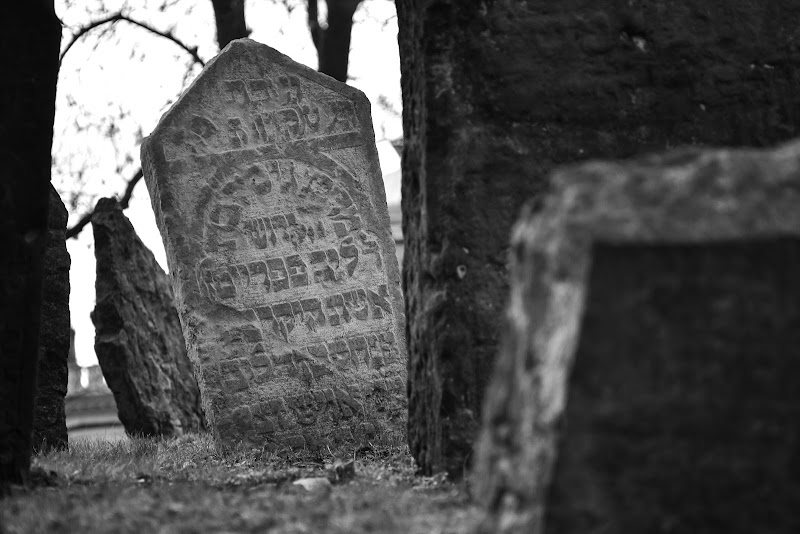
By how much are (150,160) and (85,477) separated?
2.57m

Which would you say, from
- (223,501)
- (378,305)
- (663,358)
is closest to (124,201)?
(378,305)

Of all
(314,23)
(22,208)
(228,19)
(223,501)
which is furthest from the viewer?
(314,23)

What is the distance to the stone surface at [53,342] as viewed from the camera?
20.8 feet

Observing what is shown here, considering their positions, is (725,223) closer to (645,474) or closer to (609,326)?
(609,326)

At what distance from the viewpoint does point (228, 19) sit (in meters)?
10.8

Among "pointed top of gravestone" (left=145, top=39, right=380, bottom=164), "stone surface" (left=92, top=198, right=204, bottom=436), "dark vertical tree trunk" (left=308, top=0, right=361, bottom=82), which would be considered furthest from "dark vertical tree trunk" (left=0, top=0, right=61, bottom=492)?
"dark vertical tree trunk" (left=308, top=0, right=361, bottom=82)

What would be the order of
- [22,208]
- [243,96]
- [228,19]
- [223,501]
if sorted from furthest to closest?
[228,19]
[243,96]
[22,208]
[223,501]

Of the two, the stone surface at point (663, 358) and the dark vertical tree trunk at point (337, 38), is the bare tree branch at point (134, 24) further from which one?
the stone surface at point (663, 358)

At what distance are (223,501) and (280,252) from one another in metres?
3.38

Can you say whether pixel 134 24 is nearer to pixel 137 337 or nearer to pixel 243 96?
pixel 137 337

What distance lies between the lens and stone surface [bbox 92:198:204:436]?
757 cm

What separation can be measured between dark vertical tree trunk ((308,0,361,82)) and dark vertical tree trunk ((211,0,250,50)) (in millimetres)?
710

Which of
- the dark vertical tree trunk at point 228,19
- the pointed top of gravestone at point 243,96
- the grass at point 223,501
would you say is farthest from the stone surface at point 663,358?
the dark vertical tree trunk at point 228,19

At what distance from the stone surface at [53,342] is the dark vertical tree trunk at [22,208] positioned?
2574 mm
